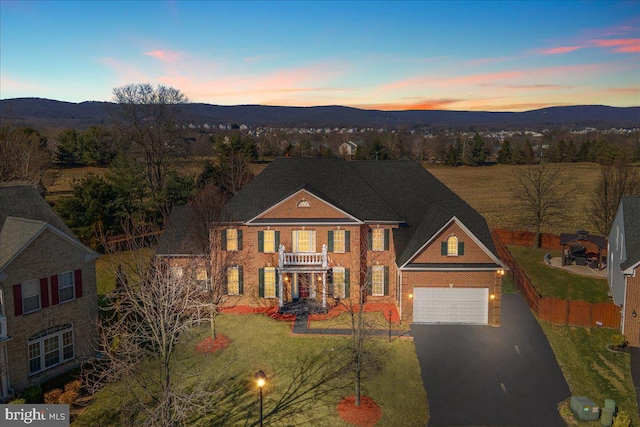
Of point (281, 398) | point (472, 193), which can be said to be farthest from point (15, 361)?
point (472, 193)

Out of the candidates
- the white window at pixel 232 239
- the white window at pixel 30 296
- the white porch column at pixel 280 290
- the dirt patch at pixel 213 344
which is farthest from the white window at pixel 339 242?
the white window at pixel 30 296

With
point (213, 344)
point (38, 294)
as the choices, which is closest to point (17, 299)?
point (38, 294)

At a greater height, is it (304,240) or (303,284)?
(304,240)

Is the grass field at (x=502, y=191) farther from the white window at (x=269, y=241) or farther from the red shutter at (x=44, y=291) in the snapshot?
the red shutter at (x=44, y=291)

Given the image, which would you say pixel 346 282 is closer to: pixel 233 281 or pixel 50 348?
pixel 233 281

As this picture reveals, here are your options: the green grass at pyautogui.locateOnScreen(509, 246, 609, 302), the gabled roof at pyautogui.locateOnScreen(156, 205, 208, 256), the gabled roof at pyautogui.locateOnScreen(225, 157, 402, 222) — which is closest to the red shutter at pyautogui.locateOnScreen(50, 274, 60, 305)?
the gabled roof at pyautogui.locateOnScreen(156, 205, 208, 256)

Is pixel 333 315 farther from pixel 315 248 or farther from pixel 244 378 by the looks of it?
pixel 244 378
